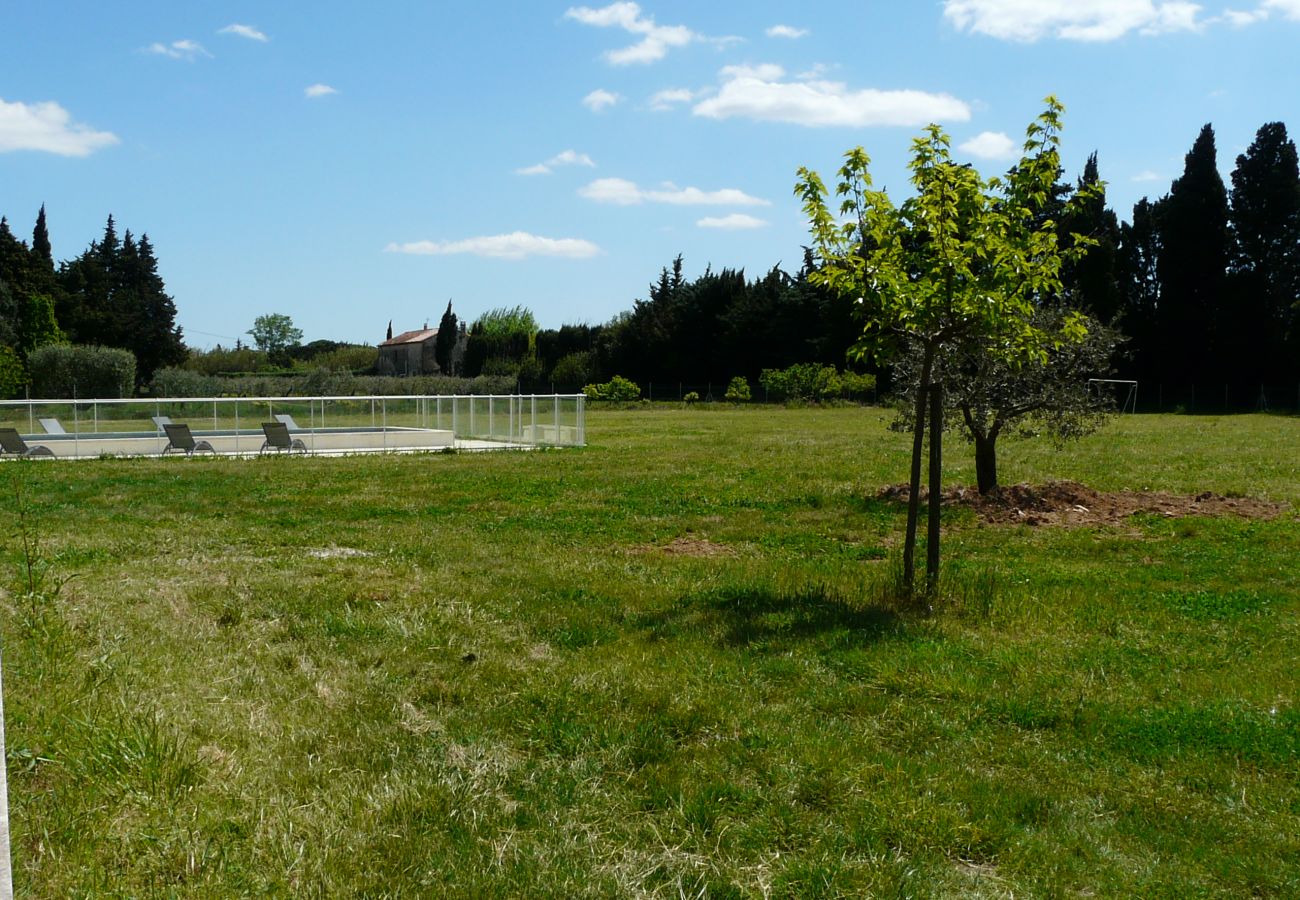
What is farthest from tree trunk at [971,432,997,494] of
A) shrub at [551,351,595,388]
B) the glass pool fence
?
shrub at [551,351,595,388]

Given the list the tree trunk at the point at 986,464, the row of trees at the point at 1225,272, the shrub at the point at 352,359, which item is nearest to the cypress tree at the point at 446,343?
the shrub at the point at 352,359

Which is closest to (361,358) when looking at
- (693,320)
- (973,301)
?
(693,320)

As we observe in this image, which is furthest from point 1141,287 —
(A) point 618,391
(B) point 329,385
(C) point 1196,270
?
(B) point 329,385

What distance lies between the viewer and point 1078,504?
1407 cm

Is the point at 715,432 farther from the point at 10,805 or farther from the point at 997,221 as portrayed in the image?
the point at 10,805

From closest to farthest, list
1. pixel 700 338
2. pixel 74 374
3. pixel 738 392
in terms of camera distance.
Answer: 1. pixel 74 374
2. pixel 738 392
3. pixel 700 338

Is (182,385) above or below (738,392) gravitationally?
above

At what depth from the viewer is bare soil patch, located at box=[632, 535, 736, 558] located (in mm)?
10938

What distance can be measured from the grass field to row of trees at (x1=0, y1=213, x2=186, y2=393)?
174ft

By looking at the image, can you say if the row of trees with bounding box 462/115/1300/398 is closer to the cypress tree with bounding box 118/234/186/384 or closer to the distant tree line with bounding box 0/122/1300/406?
the distant tree line with bounding box 0/122/1300/406

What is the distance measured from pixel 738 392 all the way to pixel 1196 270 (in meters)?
24.7

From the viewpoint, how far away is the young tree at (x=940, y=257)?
7.71 metres

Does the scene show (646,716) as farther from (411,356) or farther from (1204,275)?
(411,356)

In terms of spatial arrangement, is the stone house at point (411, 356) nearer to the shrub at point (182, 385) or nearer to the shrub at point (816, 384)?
the shrub at point (182, 385)
